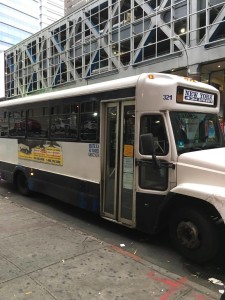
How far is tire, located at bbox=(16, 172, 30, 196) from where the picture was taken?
9389 millimetres

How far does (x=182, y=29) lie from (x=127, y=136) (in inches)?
694

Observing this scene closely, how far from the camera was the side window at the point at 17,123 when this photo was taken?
30.1 feet

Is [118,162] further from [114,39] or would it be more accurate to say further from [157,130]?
[114,39]

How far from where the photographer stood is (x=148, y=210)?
17.7 feet

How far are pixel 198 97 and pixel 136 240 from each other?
269cm

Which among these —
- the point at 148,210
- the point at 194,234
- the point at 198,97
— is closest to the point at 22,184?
the point at 148,210

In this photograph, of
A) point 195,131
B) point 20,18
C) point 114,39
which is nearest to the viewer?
point 195,131

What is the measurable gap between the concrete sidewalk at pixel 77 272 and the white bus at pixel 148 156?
2.38ft

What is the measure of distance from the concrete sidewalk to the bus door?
0.67m

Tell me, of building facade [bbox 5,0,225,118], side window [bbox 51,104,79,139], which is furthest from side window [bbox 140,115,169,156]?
building facade [bbox 5,0,225,118]

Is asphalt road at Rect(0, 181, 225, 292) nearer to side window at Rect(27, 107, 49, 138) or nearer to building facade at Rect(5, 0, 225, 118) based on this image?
side window at Rect(27, 107, 49, 138)

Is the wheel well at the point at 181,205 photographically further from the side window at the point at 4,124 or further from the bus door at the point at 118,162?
the side window at the point at 4,124

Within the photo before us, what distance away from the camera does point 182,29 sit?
837 inches

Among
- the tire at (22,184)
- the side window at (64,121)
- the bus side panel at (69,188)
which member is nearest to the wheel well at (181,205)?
the bus side panel at (69,188)
